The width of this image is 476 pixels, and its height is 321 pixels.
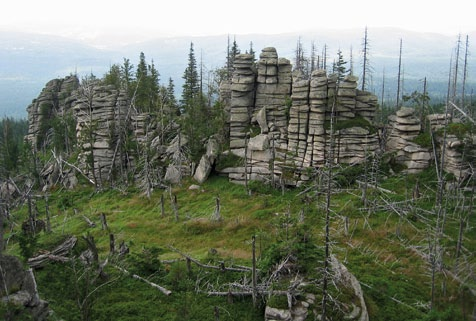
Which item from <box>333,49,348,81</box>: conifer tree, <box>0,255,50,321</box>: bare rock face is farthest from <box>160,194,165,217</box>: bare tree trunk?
<box>333,49,348,81</box>: conifer tree

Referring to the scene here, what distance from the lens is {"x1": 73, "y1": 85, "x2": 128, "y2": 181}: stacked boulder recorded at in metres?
59.5

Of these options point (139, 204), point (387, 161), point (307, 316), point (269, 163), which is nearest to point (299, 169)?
point (269, 163)

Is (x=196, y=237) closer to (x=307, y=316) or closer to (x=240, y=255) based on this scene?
(x=240, y=255)

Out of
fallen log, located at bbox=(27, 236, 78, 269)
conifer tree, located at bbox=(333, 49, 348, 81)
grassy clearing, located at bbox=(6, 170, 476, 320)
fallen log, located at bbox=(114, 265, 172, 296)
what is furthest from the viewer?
conifer tree, located at bbox=(333, 49, 348, 81)

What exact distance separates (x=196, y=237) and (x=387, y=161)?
22278mm

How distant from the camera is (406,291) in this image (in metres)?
28.8

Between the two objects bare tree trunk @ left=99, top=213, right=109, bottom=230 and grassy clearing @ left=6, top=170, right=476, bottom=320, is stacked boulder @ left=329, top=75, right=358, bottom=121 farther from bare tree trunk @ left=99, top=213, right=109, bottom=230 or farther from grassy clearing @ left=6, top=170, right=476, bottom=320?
bare tree trunk @ left=99, top=213, right=109, bottom=230

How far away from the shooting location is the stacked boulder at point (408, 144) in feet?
153

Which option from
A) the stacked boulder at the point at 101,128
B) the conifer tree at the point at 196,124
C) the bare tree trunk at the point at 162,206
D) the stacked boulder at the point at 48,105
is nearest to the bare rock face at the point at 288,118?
the conifer tree at the point at 196,124

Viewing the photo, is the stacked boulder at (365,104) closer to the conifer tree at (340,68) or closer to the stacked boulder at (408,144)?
the stacked boulder at (408,144)

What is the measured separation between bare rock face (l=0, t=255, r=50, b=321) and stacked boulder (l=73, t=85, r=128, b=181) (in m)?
37.9

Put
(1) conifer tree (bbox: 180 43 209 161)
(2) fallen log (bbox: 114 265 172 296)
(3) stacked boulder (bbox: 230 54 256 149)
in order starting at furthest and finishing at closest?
(1) conifer tree (bbox: 180 43 209 161)
(3) stacked boulder (bbox: 230 54 256 149)
(2) fallen log (bbox: 114 265 172 296)

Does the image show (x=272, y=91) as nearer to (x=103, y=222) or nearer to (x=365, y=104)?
(x=365, y=104)

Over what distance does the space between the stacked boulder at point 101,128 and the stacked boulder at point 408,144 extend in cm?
3270
